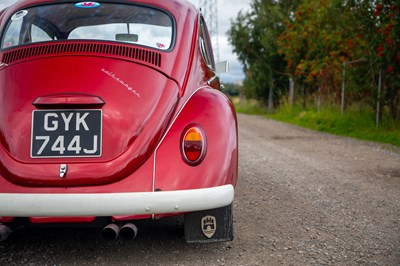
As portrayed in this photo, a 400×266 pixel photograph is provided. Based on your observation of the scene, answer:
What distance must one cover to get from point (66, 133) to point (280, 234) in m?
1.69

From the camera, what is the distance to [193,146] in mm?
2666

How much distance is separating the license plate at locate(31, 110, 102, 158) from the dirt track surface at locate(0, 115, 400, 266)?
2.23 feet

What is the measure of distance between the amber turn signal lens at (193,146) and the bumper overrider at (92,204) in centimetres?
26

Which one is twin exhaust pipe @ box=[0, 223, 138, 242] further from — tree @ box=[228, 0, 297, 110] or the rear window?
tree @ box=[228, 0, 297, 110]

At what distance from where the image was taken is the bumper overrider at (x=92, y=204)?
2.37m

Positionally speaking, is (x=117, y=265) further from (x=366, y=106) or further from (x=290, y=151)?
(x=366, y=106)

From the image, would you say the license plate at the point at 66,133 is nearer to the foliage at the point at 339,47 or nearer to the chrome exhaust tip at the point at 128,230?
the chrome exhaust tip at the point at 128,230

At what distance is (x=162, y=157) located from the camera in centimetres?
263

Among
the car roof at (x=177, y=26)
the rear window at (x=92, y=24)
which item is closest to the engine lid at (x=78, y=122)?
the car roof at (x=177, y=26)

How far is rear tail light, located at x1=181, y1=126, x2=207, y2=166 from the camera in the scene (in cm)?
265

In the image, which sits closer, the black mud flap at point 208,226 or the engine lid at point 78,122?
the engine lid at point 78,122

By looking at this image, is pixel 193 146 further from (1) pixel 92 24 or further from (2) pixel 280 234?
(1) pixel 92 24

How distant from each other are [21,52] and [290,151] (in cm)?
568

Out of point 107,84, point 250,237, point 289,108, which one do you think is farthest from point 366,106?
point 107,84
